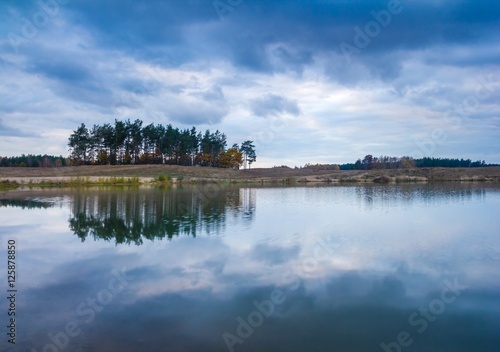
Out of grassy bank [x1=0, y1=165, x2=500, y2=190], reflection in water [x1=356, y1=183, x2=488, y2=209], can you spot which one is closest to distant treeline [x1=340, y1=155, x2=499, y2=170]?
grassy bank [x1=0, y1=165, x2=500, y2=190]

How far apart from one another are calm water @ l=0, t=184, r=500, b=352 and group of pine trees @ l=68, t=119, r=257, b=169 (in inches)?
3087

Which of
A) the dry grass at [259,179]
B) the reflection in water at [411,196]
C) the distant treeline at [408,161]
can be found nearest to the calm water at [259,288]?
the reflection in water at [411,196]

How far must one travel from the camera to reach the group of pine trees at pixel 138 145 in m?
92.1

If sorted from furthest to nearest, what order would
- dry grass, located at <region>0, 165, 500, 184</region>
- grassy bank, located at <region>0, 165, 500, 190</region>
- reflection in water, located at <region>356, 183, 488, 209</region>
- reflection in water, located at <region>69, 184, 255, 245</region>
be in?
dry grass, located at <region>0, 165, 500, 184</region>
grassy bank, located at <region>0, 165, 500, 190</region>
reflection in water, located at <region>356, 183, 488, 209</region>
reflection in water, located at <region>69, 184, 255, 245</region>

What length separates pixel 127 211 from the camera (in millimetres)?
25453

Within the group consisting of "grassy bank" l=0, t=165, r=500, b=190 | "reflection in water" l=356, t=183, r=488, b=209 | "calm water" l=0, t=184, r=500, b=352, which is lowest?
"calm water" l=0, t=184, r=500, b=352

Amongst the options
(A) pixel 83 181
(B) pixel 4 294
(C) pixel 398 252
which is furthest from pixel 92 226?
(A) pixel 83 181

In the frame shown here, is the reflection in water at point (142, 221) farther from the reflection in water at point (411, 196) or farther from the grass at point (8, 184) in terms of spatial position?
the grass at point (8, 184)

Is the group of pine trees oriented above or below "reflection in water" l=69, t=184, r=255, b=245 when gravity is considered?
above

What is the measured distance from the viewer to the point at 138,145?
3814 inches

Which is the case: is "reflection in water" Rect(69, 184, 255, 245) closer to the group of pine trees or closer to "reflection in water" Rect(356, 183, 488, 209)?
"reflection in water" Rect(356, 183, 488, 209)

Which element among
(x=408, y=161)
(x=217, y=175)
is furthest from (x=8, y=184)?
(x=408, y=161)

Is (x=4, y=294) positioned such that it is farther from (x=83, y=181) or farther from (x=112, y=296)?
(x=83, y=181)

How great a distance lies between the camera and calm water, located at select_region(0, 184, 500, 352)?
6602 mm
